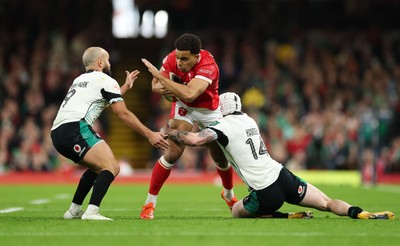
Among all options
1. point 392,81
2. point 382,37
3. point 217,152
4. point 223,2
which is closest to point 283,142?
point 392,81

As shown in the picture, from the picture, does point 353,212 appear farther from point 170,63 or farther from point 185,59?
point 170,63

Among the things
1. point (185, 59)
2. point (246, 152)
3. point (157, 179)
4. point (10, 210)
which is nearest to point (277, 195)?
point (246, 152)

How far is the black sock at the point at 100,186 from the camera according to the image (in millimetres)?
8602

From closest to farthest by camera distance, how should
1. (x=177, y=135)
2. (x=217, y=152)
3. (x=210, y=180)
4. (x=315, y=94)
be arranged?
(x=177, y=135) < (x=217, y=152) < (x=210, y=180) < (x=315, y=94)

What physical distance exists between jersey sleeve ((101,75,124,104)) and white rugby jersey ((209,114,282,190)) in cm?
108

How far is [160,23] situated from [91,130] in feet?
65.3

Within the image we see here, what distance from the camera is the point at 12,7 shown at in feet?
86.8

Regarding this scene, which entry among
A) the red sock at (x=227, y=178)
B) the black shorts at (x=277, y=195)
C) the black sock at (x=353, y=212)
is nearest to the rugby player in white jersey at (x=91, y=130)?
the black shorts at (x=277, y=195)

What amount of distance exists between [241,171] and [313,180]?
11106 mm

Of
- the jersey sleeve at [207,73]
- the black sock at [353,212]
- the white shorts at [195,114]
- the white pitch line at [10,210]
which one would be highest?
the jersey sleeve at [207,73]

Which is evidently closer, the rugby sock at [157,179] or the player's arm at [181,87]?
the player's arm at [181,87]

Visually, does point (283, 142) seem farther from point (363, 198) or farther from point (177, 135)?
point (177, 135)

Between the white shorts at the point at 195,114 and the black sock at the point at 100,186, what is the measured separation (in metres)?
1.37

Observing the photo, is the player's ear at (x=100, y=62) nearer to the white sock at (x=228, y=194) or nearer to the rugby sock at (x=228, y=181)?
the rugby sock at (x=228, y=181)
